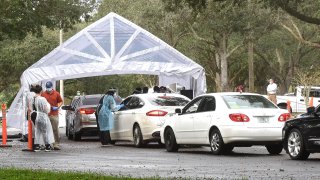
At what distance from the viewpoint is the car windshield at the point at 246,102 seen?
20031 mm

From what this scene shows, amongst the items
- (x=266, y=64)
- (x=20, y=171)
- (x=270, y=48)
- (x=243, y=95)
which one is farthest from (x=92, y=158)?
(x=266, y=64)

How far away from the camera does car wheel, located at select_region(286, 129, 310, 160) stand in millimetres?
17688

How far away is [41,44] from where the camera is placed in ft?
216

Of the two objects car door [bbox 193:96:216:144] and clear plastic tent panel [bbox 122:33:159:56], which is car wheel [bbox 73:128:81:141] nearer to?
clear plastic tent panel [bbox 122:33:159:56]

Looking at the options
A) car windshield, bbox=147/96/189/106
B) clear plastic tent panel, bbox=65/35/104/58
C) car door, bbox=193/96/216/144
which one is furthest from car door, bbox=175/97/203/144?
clear plastic tent panel, bbox=65/35/104/58

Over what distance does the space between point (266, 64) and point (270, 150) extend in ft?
200

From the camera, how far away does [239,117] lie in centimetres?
1955

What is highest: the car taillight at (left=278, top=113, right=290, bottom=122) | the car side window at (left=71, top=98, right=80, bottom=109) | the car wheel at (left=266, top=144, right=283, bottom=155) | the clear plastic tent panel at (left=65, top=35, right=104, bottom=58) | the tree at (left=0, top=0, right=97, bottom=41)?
the tree at (left=0, top=0, right=97, bottom=41)

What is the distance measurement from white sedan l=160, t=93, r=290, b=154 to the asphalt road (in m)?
0.34

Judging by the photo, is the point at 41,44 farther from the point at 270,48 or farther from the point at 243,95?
the point at 243,95

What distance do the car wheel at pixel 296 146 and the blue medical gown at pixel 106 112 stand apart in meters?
8.32

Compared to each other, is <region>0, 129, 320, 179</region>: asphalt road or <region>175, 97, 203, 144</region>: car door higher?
<region>175, 97, 203, 144</region>: car door

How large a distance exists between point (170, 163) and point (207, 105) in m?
3.71

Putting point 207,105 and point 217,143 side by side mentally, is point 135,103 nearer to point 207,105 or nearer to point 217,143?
point 207,105
